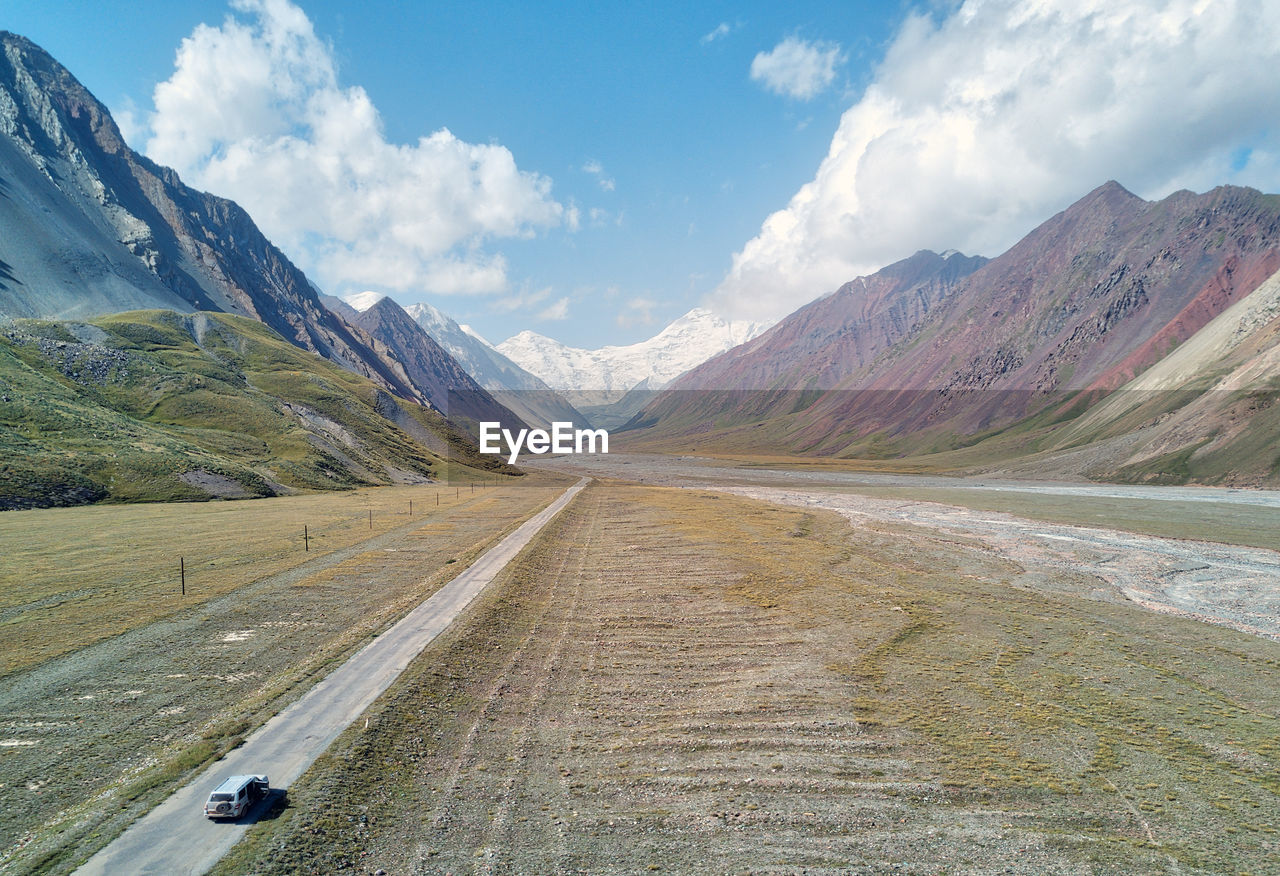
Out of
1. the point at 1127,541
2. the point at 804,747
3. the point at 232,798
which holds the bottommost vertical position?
the point at 1127,541

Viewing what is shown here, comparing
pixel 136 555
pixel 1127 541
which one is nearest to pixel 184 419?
pixel 136 555

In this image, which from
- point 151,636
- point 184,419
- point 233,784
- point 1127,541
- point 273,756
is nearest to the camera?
point 233,784

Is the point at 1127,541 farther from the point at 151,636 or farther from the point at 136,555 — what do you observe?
the point at 136,555

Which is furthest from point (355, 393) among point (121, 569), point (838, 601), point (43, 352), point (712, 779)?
point (712, 779)

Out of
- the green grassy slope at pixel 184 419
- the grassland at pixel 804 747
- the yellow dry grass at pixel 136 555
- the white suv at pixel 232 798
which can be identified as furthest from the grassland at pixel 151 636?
the green grassy slope at pixel 184 419

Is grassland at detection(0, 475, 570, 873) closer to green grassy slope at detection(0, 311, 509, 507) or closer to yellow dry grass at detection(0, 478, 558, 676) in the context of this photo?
yellow dry grass at detection(0, 478, 558, 676)

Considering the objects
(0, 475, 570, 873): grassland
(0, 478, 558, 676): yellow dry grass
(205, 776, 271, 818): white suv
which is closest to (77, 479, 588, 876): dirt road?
(205, 776, 271, 818): white suv

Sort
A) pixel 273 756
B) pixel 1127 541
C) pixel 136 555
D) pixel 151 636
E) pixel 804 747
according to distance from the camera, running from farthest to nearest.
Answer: pixel 1127 541
pixel 136 555
pixel 151 636
pixel 804 747
pixel 273 756

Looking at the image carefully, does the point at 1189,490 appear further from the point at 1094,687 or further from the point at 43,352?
the point at 43,352
